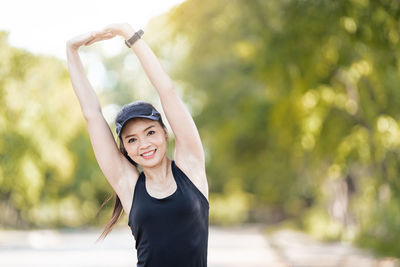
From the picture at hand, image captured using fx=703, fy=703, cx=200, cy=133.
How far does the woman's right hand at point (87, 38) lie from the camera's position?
2951 mm

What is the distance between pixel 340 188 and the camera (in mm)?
23922

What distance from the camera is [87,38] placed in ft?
9.81

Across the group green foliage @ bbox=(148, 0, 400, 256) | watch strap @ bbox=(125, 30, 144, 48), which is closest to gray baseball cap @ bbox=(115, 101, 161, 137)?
watch strap @ bbox=(125, 30, 144, 48)

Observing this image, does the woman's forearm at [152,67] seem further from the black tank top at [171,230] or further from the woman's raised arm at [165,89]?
the black tank top at [171,230]

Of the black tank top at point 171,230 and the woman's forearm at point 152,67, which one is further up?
the woman's forearm at point 152,67

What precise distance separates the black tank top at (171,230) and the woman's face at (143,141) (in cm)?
16

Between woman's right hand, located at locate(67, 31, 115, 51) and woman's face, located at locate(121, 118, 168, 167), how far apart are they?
0.38m

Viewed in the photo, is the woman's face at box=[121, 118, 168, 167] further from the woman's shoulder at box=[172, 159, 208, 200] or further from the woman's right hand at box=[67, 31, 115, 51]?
the woman's right hand at box=[67, 31, 115, 51]

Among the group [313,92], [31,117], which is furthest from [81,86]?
[31,117]

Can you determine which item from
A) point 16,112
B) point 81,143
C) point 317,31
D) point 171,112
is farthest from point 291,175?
point 171,112

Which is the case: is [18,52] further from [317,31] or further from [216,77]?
[216,77]

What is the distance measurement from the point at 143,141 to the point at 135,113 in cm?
12

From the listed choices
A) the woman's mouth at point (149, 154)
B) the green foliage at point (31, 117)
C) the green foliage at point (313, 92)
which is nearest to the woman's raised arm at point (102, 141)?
the woman's mouth at point (149, 154)

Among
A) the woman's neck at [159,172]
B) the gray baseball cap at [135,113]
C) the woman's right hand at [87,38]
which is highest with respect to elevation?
the woman's right hand at [87,38]
